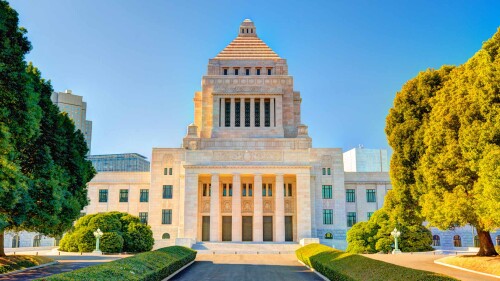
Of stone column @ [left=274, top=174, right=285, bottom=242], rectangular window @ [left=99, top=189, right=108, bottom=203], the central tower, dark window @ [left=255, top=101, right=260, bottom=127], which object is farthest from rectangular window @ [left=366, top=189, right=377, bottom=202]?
rectangular window @ [left=99, top=189, right=108, bottom=203]

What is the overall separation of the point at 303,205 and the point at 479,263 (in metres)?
27.9

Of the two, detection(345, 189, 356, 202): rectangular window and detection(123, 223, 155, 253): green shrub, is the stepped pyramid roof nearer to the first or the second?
detection(345, 189, 356, 202): rectangular window

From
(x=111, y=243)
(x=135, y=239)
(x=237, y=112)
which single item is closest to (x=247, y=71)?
(x=237, y=112)

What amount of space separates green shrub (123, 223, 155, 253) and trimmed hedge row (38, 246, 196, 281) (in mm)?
17642

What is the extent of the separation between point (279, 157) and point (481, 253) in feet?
92.2

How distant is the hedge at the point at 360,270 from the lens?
49.2ft

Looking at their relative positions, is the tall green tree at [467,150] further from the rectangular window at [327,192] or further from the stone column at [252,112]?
the stone column at [252,112]

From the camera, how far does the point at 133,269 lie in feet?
60.6

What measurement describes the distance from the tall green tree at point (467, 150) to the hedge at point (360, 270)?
613 centimetres

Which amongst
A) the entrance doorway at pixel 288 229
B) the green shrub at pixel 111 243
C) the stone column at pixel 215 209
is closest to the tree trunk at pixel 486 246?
the green shrub at pixel 111 243

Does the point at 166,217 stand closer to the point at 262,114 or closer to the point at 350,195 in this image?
the point at 262,114

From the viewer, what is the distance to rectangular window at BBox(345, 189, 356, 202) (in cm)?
5966

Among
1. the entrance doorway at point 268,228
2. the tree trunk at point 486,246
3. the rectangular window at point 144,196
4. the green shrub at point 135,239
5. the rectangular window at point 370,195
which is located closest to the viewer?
the tree trunk at point 486,246

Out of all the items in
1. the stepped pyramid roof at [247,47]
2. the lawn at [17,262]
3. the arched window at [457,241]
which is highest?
the stepped pyramid roof at [247,47]
